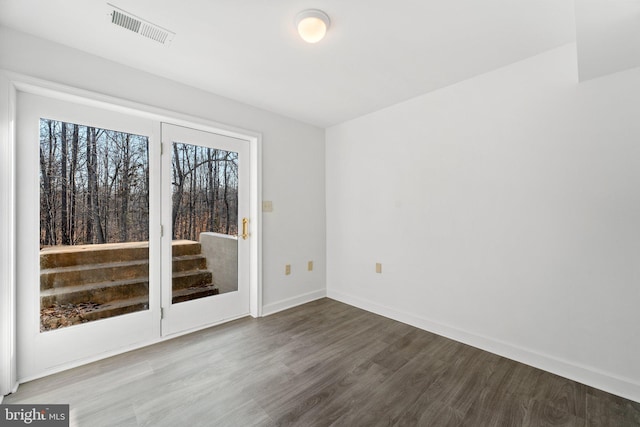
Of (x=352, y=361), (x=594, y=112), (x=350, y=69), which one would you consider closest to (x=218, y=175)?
(x=350, y=69)

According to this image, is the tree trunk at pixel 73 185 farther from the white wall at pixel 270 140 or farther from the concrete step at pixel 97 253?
the white wall at pixel 270 140

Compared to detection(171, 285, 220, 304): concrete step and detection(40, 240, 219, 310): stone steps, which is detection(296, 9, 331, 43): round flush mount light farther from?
detection(171, 285, 220, 304): concrete step

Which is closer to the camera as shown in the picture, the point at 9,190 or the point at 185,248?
the point at 9,190

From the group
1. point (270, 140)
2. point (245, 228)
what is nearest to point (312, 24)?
point (270, 140)

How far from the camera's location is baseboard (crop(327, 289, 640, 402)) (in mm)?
1837

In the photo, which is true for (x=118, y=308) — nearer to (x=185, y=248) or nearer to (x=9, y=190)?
(x=185, y=248)

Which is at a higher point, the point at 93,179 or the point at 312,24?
the point at 312,24

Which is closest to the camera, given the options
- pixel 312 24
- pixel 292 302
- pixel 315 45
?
pixel 312 24

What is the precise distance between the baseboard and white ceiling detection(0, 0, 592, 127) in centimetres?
248

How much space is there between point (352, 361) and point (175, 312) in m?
1.81

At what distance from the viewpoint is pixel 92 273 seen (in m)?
2.27

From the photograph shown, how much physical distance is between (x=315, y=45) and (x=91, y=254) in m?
2.56

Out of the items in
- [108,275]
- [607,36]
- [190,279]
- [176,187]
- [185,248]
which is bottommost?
[190,279]

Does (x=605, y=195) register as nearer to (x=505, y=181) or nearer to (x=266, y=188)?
(x=505, y=181)
